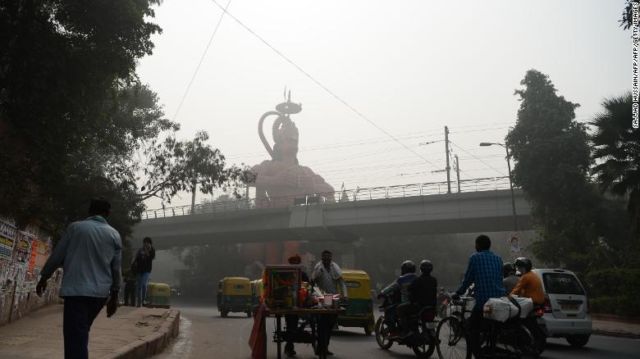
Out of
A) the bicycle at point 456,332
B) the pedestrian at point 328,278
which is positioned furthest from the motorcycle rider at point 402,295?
the pedestrian at point 328,278

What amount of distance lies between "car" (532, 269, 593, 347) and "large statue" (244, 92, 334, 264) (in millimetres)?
47924

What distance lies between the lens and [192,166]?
29.1 meters

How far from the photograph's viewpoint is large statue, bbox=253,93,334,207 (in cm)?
6494

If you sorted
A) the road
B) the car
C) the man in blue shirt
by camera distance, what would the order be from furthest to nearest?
the car → the road → the man in blue shirt

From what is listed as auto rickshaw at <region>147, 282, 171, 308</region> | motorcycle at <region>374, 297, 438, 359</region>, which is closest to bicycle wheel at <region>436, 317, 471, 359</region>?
motorcycle at <region>374, 297, 438, 359</region>

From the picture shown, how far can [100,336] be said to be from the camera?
8508 millimetres

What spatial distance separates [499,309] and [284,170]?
59.7 m

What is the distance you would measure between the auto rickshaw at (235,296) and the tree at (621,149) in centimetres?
1517

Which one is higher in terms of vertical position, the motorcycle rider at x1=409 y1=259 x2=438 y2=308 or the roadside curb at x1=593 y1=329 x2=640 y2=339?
the motorcycle rider at x1=409 y1=259 x2=438 y2=308

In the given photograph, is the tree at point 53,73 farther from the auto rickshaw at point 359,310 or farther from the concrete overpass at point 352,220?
the concrete overpass at point 352,220

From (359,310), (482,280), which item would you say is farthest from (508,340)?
(359,310)

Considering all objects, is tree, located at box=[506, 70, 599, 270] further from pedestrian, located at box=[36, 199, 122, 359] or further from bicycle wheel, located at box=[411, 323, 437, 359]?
pedestrian, located at box=[36, 199, 122, 359]

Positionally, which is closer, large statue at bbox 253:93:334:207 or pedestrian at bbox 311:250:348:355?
pedestrian at bbox 311:250:348:355

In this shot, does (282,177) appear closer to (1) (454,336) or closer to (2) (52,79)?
(2) (52,79)
